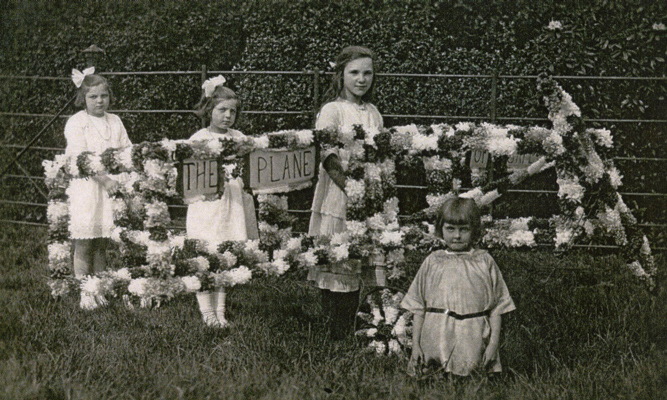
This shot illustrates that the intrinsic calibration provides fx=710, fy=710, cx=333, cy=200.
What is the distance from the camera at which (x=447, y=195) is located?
3.66m

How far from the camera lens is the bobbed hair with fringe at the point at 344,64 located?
390 centimetres

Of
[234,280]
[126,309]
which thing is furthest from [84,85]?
[234,280]

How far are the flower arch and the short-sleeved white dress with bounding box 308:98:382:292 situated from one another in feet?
0.61

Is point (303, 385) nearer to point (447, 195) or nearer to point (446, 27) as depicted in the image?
point (447, 195)

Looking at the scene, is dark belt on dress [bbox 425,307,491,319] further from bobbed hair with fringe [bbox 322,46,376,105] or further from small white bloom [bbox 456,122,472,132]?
bobbed hair with fringe [bbox 322,46,376,105]

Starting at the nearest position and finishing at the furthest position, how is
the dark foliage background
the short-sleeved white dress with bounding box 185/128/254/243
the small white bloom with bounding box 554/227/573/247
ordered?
the small white bloom with bounding box 554/227/573/247, the short-sleeved white dress with bounding box 185/128/254/243, the dark foliage background

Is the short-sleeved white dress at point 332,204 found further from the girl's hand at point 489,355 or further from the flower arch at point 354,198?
the girl's hand at point 489,355

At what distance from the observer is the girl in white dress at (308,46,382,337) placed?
3842 mm

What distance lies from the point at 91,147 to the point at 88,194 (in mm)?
316

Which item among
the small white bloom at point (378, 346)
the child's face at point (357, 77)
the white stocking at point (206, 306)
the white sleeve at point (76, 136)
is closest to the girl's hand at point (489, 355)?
the small white bloom at point (378, 346)

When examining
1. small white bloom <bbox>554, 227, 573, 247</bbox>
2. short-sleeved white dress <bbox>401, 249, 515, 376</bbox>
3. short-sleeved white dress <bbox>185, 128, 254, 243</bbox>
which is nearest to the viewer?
short-sleeved white dress <bbox>401, 249, 515, 376</bbox>

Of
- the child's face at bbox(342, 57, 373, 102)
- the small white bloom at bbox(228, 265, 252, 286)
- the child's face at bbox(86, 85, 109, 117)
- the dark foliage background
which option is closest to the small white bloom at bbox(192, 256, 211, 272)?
the small white bloom at bbox(228, 265, 252, 286)

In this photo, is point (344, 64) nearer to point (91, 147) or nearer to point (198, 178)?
point (198, 178)

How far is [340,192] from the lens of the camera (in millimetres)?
3854
